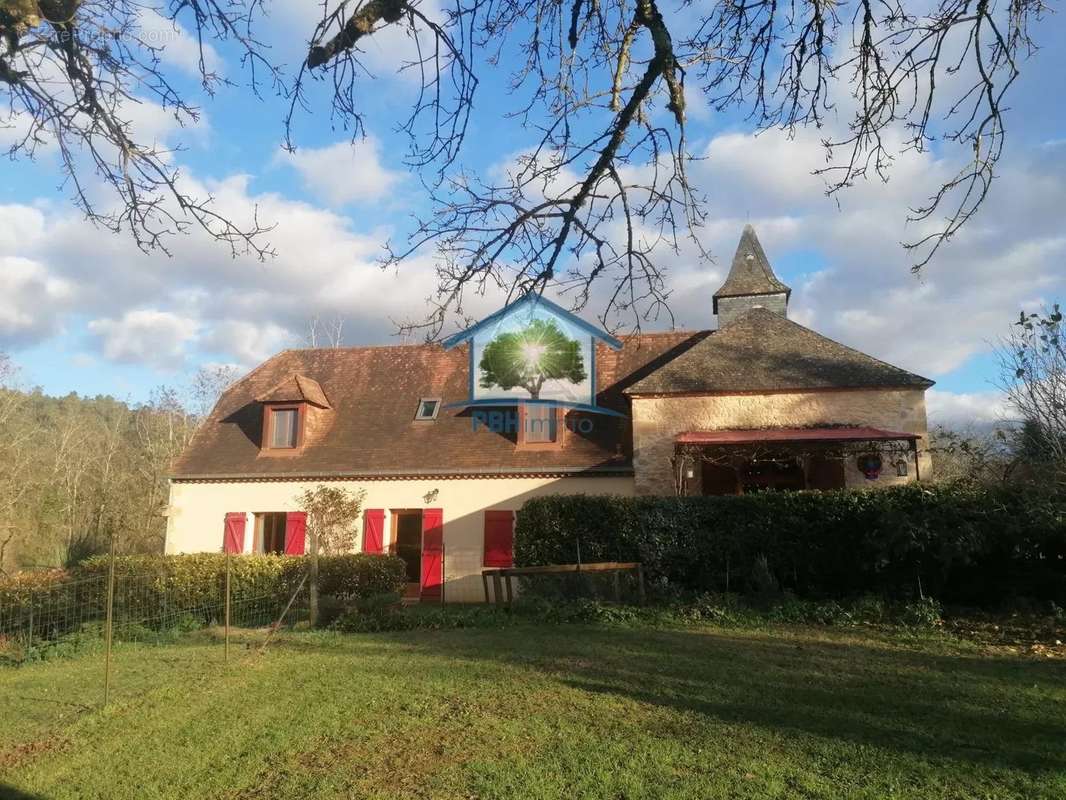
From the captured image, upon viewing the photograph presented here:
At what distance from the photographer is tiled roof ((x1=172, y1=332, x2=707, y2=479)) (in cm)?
1830

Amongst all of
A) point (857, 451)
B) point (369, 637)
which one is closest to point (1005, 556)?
point (857, 451)

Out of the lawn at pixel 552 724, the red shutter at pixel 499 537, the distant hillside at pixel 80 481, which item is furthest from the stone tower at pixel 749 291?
the distant hillside at pixel 80 481

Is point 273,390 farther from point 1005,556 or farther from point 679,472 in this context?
point 1005,556

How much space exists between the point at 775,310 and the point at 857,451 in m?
6.29

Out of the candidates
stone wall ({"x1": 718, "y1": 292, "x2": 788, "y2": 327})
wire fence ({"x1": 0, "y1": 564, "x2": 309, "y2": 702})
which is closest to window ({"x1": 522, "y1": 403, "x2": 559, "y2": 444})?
stone wall ({"x1": 718, "y1": 292, "x2": 788, "y2": 327})

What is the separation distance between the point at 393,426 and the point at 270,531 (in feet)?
13.0

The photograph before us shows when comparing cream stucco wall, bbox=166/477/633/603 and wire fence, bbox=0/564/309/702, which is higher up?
cream stucco wall, bbox=166/477/633/603

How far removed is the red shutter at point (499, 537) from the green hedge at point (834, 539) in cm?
261

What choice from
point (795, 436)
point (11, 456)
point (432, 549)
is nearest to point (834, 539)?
point (795, 436)

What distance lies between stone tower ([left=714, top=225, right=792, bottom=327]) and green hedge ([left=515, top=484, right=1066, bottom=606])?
7.86 m

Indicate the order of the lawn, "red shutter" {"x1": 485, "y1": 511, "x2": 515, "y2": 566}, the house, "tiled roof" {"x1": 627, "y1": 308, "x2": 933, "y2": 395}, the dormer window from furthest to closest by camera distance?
the dormer window < "red shutter" {"x1": 485, "y1": 511, "x2": 515, "y2": 566} < "tiled roof" {"x1": 627, "y1": 308, "x2": 933, "y2": 395} < the house < the lawn

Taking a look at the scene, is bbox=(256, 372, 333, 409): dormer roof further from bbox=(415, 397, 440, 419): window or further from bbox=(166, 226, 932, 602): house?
bbox=(415, 397, 440, 419): window

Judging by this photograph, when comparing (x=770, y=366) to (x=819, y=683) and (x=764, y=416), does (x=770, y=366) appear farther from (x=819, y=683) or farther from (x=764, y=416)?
(x=819, y=683)

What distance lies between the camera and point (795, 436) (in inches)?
582
